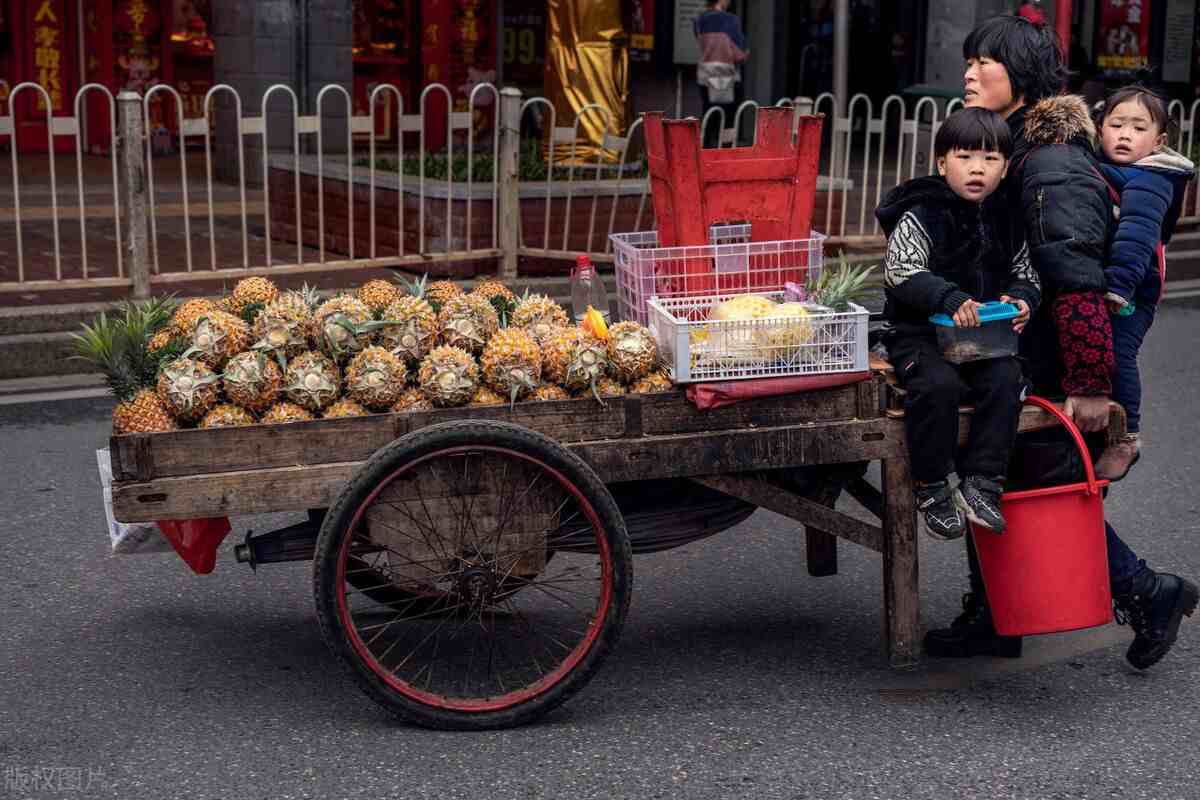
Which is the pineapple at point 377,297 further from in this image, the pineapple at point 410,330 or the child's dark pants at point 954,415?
the child's dark pants at point 954,415

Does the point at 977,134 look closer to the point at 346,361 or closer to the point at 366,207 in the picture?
the point at 346,361

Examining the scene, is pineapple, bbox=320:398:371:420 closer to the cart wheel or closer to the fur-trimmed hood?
the cart wheel

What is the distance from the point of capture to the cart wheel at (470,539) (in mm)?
3963

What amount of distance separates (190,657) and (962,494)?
2246mm

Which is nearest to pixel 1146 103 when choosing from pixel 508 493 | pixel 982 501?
pixel 982 501

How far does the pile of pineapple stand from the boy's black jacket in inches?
27.4

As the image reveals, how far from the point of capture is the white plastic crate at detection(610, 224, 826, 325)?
14.9 feet

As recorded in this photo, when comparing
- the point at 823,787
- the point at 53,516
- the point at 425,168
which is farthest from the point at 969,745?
the point at 425,168

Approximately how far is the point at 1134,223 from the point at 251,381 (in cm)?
241

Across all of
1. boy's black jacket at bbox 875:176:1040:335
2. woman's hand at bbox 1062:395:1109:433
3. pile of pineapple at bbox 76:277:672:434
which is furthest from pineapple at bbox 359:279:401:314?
woman's hand at bbox 1062:395:1109:433

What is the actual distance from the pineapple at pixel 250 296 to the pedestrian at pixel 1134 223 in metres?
2.34

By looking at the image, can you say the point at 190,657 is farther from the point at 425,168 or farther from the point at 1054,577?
the point at 425,168

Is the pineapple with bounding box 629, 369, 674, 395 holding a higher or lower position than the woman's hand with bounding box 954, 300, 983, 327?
lower

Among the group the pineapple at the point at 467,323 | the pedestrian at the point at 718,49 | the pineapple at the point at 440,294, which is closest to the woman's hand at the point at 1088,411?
the pineapple at the point at 467,323
